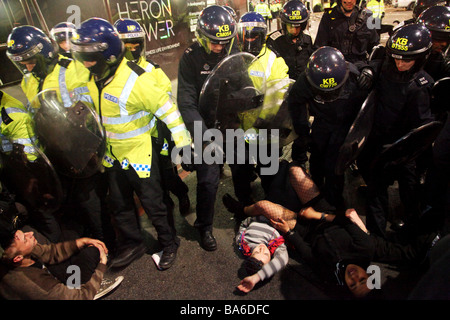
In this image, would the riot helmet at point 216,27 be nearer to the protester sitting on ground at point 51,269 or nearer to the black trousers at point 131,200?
the black trousers at point 131,200

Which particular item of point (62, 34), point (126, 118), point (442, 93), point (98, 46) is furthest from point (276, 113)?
point (62, 34)

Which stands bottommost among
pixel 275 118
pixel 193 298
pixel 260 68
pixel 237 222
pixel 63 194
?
pixel 237 222

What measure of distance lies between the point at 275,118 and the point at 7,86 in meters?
3.92

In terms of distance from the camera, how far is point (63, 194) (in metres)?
2.47

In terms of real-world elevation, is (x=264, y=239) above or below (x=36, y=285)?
below

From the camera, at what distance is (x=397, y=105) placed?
251cm

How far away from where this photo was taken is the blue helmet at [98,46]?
2.12 m

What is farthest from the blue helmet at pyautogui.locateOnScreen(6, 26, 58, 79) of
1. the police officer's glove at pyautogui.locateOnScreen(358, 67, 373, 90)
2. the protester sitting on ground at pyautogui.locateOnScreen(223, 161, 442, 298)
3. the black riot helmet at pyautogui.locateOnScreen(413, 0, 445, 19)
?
the black riot helmet at pyautogui.locateOnScreen(413, 0, 445, 19)

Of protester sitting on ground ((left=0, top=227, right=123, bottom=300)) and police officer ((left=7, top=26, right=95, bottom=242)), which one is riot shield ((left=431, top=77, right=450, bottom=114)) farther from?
protester sitting on ground ((left=0, top=227, right=123, bottom=300))

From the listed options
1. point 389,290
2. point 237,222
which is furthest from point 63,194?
point 389,290

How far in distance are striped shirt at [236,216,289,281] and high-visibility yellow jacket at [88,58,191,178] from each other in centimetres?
107

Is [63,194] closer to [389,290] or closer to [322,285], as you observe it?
[322,285]

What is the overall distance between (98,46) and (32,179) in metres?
1.25

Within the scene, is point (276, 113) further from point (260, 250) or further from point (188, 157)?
point (260, 250)
